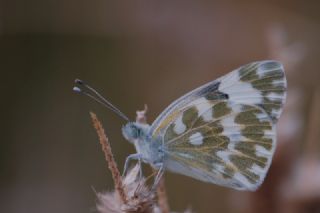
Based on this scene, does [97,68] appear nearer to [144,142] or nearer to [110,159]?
[144,142]

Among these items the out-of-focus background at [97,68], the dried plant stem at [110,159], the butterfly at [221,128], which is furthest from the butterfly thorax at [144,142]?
the out-of-focus background at [97,68]

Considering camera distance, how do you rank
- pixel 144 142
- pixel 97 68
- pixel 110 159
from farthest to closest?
1. pixel 97 68
2. pixel 144 142
3. pixel 110 159

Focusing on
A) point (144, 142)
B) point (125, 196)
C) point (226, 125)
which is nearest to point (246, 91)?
point (226, 125)

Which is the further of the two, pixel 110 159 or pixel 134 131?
pixel 134 131

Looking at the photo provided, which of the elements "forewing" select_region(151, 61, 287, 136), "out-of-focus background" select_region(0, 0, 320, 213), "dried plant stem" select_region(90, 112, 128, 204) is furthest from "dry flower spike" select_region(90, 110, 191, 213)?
"out-of-focus background" select_region(0, 0, 320, 213)

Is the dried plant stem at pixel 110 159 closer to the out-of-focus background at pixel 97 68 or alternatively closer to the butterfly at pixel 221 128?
the butterfly at pixel 221 128
